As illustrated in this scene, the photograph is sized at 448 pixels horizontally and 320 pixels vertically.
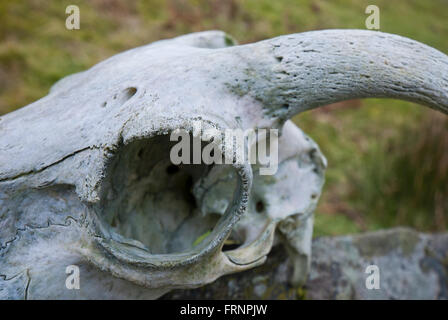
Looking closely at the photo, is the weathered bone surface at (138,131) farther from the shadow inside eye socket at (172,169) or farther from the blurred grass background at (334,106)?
the blurred grass background at (334,106)

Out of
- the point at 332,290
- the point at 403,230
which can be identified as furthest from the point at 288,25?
the point at 332,290

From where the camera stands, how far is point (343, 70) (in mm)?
928

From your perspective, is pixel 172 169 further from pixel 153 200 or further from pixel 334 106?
pixel 334 106

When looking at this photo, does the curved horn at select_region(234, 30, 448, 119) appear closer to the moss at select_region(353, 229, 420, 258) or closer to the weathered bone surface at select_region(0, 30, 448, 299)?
the weathered bone surface at select_region(0, 30, 448, 299)

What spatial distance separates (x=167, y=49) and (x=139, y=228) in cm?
48

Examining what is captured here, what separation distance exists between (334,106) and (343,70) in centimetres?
278

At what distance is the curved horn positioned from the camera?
910 mm

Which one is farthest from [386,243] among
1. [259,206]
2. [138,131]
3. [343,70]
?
[138,131]

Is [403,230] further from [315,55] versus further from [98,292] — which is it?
[98,292]

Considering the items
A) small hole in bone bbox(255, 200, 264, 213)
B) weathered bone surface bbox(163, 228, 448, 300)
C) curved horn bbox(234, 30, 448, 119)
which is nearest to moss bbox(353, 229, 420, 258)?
weathered bone surface bbox(163, 228, 448, 300)

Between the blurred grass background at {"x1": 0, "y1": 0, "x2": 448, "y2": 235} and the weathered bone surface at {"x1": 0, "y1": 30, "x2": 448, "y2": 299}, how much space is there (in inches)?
60.7

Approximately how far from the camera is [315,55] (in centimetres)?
94

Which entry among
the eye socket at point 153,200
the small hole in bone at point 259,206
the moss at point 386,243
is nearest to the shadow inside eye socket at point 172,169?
the eye socket at point 153,200

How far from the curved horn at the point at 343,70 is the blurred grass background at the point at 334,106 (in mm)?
1536
